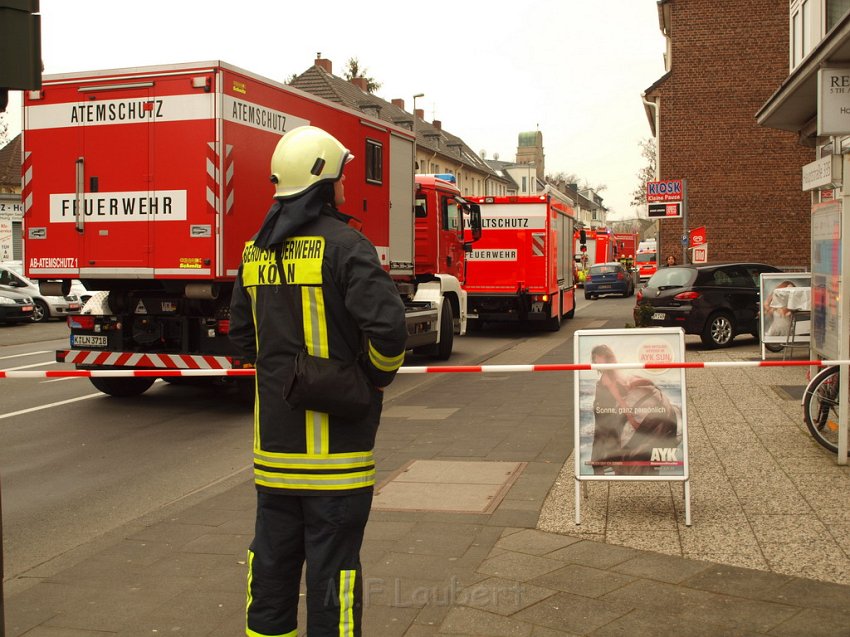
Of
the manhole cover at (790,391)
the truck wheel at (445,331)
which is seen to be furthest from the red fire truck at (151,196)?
the manhole cover at (790,391)

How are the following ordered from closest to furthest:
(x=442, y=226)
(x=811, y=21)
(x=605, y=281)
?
1. (x=811, y=21)
2. (x=442, y=226)
3. (x=605, y=281)

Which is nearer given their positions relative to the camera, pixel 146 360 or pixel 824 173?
pixel 824 173

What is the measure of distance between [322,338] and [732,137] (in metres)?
30.5

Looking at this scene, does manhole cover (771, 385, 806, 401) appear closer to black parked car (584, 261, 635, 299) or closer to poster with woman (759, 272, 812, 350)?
poster with woman (759, 272, 812, 350)

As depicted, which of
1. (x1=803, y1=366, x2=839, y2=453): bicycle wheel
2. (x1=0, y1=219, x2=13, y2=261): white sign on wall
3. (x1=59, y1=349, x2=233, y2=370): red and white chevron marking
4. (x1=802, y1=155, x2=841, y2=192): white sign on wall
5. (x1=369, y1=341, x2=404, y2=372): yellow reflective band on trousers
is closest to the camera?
(x1=369, y1=341, x2=404, y2=372): yellow reflective band on trousers

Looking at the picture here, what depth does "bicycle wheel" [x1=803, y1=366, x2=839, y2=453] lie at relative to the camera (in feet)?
24.9

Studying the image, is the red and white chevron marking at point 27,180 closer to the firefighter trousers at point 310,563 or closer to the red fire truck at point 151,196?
the red fire truck at point 151,196

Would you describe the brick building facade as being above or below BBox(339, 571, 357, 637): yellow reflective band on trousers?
above

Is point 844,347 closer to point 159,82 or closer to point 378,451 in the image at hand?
point 378,451

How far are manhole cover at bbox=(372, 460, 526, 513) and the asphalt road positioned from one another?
132 cm

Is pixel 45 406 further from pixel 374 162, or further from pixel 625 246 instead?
pixel 625 246

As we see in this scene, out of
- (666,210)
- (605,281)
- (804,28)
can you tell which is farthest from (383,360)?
(605,281)

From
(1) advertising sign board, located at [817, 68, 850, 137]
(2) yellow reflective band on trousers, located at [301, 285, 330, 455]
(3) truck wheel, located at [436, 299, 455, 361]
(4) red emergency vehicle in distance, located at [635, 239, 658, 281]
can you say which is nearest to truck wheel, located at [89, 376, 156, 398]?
A: (3) truck wheel, located at [436, 299, 455, 361]

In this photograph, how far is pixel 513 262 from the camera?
21.2 metres
